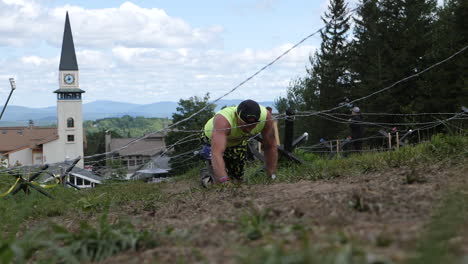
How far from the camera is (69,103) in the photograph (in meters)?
134

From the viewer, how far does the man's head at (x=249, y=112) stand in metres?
7.25

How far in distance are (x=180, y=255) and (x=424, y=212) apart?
1389 mm

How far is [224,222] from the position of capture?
A: 12.1ft

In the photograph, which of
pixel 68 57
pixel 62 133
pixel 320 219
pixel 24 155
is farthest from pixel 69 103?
pixel 320 219

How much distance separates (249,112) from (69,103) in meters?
132

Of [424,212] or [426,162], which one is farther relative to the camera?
[426,162]

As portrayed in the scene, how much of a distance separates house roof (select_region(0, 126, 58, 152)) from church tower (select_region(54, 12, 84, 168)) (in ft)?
8.85

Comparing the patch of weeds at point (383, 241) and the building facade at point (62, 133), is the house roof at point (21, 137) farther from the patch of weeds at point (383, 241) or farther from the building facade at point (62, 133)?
the patch of weeds at point (383, 241)

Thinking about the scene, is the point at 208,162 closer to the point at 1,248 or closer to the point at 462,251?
the point at 1,248

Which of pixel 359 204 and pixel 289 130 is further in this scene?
pixel 289 130

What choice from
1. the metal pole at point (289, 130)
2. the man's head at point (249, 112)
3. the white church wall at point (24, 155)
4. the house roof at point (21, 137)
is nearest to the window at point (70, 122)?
the house roof at point (21, 137)

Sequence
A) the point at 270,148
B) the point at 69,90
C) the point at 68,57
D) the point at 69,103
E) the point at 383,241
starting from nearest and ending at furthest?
the point at 383,241 → the point at 270,148 → the point at 69,103 → the point at 69,90 → the point at 68,57

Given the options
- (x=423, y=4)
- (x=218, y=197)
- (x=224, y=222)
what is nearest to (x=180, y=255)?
(x=224, y=222)

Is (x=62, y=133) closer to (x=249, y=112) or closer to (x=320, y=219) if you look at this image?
(x=249, y=112)
